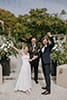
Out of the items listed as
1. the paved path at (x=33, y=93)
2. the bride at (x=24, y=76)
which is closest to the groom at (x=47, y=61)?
the paved path at (x=33, y=93)

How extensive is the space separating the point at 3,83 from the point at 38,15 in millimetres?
14211

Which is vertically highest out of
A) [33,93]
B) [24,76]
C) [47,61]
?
[47,61]

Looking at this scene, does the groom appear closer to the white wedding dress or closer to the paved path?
the paved path

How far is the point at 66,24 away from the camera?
23.2 metres

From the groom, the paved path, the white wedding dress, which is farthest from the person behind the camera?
the white wedding dress

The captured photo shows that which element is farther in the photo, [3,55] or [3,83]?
[3,55]

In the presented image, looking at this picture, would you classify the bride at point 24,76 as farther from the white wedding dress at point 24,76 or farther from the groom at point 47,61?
the groom at point 47,61

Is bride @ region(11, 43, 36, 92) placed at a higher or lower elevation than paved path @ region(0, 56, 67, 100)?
higher

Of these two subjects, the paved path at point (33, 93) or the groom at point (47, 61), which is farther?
the groom at point (47, 61)

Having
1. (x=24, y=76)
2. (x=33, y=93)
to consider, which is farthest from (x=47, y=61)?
(x=33, y=93)

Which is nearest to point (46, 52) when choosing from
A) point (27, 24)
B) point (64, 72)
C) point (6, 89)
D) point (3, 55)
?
point (64, 72)

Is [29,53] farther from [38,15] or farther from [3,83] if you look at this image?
[38,15]

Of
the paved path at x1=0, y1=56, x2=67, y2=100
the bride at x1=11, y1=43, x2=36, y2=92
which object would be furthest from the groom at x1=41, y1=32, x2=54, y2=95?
the bride at x1=11, y1=43, x2=36, y2=92

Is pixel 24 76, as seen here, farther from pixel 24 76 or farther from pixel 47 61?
pixel 47 61
